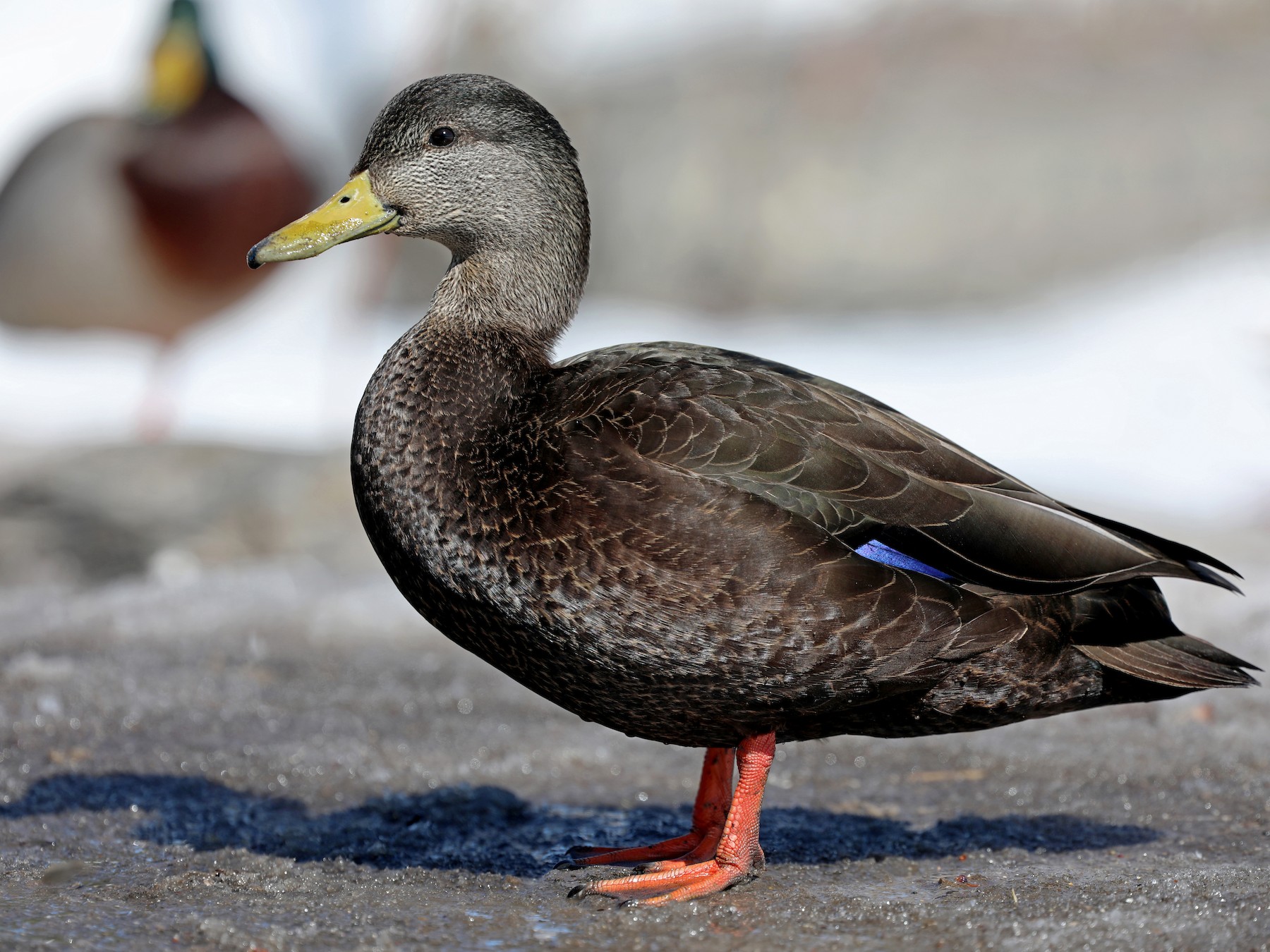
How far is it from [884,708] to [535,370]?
37.4 inches

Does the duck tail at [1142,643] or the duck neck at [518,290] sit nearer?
the duck tail at [1142,643]

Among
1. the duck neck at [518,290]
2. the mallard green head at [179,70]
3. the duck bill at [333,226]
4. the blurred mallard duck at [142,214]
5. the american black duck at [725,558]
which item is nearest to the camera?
the american black duck at [725,558]

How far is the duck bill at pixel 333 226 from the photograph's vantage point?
3.02 m

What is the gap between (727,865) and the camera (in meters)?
2.82

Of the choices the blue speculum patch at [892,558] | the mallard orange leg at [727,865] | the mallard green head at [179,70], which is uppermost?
the mallard green head at [179,70]

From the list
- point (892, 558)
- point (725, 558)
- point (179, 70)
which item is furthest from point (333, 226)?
point (179, 70)

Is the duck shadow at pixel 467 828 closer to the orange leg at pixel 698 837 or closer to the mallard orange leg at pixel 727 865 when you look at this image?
the orange leg at pixel 698 837

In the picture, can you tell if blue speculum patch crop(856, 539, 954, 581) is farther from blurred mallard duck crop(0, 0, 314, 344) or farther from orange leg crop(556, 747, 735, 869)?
blurred mallard duck crop(0, 0, 314, 344)

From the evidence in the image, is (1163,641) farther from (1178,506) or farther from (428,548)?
(1178,506)

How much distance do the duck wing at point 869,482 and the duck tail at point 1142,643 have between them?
12cm

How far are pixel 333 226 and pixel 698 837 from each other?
145 cm

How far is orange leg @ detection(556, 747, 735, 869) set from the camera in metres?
3.04

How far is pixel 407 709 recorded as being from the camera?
14.1 feet

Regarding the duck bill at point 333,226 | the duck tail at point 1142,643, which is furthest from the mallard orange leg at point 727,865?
the duck bill at point 333,226
